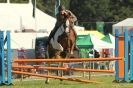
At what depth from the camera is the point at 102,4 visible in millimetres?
102375

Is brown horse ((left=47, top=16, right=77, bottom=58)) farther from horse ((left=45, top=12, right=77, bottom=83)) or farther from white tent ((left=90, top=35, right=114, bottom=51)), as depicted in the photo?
white tent ((left=90, top=35, right=114, bottom=51))

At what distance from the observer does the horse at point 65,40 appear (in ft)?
63.1

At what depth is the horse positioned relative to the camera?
1923 centimetres

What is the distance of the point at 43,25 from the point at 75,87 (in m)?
32.0

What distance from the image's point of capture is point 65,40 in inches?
765

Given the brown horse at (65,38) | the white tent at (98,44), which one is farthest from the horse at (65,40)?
the white tent at (98,44)

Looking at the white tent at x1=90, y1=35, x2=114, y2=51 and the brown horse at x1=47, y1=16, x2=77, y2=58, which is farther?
the white tent at x1=90, y1=35, x2=114, y2=51

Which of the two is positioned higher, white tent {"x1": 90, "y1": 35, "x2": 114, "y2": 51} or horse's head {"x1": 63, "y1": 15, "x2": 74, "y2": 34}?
horse's head {"x1": 63, "y1": 15, "x2": 74, "y2": 34}

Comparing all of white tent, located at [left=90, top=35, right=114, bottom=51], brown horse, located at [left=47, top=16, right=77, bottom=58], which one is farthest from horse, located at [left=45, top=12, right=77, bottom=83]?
white tent, located at [left=90, top=35, right=114, bottom=51]

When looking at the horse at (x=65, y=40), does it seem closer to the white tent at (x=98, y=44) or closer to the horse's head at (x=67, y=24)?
the horse's head at (x=67, y=24)

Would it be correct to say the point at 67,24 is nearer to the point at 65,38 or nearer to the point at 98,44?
the point at 65,38

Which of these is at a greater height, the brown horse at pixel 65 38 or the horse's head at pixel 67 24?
the horse's head at pixel 67 24

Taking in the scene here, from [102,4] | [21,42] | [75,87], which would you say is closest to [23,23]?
[21,42]

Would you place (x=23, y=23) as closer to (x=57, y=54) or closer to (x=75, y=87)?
(x=57, y=54)
